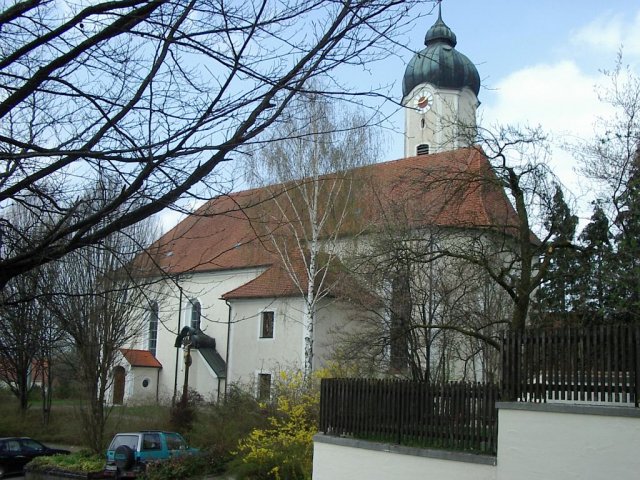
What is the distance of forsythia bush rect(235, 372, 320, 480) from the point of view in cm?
1630

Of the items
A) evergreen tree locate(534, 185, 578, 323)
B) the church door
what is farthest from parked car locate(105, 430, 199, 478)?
the church door

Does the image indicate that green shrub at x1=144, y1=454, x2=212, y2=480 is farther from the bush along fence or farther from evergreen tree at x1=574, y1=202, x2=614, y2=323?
evergreen tree at x1=574, y1=202, x2=614, y2=323

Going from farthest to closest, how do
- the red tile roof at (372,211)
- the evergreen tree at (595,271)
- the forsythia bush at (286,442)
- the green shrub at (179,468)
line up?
the green shrub at (179,468) < the forsythia bush at (286,442) < the evergreen tree at (595,271) < the red tile roof at (372,211)

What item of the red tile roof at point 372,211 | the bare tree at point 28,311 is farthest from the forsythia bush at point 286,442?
the bare tree at point 28,311

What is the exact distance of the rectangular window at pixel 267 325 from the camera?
34.5 metres

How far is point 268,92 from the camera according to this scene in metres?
4.91

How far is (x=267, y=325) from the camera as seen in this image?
3469 cm

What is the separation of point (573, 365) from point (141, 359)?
3465 cm

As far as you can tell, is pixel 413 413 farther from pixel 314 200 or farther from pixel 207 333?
pixel 207 333

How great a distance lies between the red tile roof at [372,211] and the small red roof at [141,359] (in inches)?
266

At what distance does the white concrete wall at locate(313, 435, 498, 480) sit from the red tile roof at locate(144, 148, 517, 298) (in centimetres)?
406

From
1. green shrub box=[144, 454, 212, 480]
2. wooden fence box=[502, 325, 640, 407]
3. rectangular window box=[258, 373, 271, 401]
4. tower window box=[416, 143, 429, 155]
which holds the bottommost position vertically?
green shrub box=[144, 454, 212, 480]

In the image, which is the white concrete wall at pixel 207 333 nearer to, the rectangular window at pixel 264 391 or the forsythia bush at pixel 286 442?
the rectangular window at pixel 264 391

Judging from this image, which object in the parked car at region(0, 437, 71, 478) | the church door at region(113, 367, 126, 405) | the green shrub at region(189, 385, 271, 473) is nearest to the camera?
the green shrub at region(189, 385, 271, 473)
